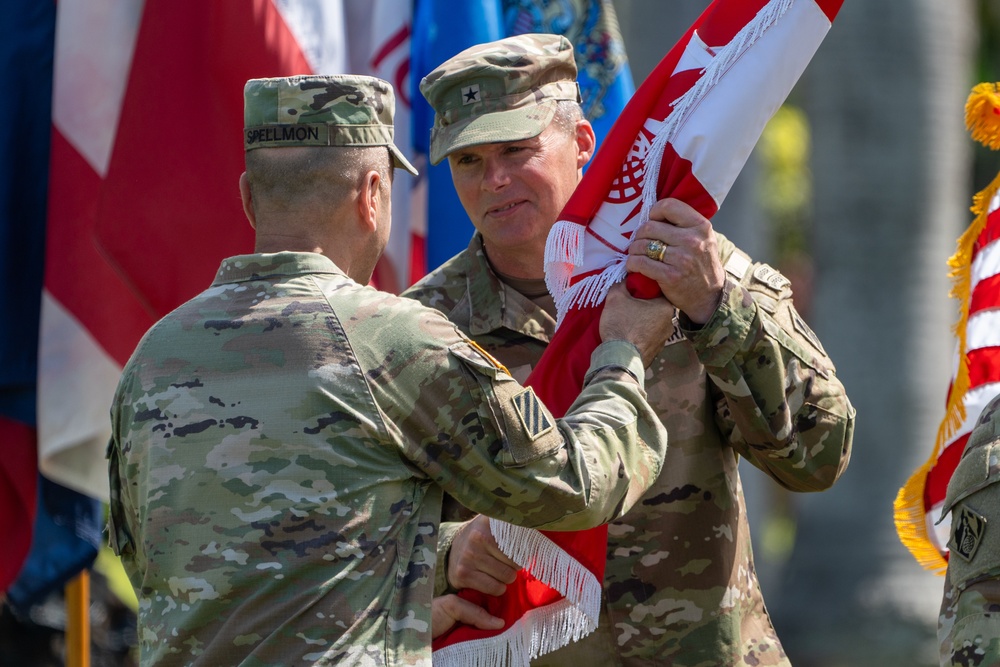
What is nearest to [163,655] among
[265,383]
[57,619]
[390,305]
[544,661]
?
[265,383]

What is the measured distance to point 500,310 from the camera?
3.58 metres

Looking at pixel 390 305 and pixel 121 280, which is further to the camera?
pixel 121 280

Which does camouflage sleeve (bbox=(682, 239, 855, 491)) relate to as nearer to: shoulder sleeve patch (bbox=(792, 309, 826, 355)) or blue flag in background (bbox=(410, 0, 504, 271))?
shoulder sleeve patch (bbox=(792, 309, 826, 355))

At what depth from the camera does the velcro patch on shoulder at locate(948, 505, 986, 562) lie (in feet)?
8.27

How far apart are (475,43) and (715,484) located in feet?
7.75

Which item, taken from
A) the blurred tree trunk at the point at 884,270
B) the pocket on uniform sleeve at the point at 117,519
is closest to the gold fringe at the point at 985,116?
the pocket on uniform sleeve at the point at 117,519

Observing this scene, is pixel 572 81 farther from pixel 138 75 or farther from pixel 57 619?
pixel 57 619

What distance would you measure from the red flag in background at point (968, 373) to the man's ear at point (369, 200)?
159 cm

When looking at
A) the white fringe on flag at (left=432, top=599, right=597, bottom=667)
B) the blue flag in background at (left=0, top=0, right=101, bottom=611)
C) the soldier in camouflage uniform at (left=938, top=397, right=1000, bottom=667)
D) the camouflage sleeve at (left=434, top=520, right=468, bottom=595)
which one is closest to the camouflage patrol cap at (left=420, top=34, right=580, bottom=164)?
the camouflage sleeve at (left=434, top=520, right=468, bottom=595)

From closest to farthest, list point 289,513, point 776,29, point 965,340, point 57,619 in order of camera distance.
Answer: point 289,513 < point 776,29 < point 965,340 < point 57,619

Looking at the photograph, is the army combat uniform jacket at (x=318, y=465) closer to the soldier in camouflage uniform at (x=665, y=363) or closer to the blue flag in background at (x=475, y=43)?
the soldier in camouflage uniform at (x=665, y=363)

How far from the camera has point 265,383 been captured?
261 centimetres

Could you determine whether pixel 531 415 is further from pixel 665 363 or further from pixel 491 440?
pixel 665 363

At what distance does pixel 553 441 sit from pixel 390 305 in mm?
392
